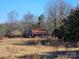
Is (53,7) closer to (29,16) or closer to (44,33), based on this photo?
(44,33)

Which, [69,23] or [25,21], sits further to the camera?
[25,21]

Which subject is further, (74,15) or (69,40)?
(69,40)

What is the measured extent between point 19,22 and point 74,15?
8967cm

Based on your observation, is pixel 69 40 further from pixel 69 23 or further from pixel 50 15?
pixel 50 15

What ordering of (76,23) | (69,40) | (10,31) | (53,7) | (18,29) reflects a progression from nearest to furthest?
1. (76,23)
2. (69,40)
3. (53,7)
4. (10,31)
5. (18,29)

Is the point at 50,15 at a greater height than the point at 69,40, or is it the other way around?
the point at 50,15

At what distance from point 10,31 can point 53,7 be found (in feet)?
89.8

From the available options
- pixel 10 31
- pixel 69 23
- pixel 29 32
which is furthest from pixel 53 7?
pixel 69 23

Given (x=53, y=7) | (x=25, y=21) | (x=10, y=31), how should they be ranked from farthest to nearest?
1. (x=25, y=21)
2. (x=10, y=31)
3. (x=53, y=7)

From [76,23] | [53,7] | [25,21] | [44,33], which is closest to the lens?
[76,23]

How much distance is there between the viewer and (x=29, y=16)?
4798 inches

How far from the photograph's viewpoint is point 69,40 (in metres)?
48.2

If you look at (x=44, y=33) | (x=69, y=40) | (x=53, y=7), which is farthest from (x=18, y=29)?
(x=69, y=40)

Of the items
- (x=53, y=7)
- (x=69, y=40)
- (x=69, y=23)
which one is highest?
(x=53, y=7)
